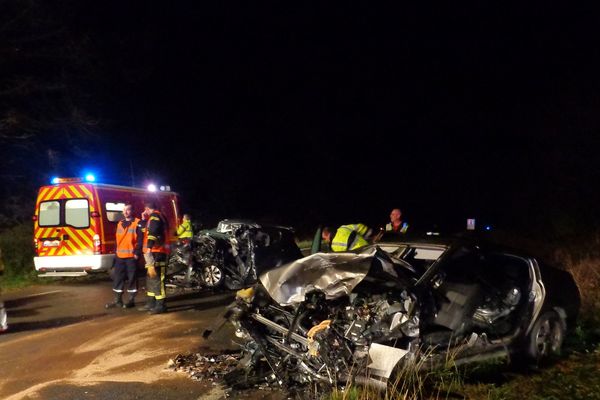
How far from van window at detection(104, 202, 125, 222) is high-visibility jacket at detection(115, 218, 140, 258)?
318cm

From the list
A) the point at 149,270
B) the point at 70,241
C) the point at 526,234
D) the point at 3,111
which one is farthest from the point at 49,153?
the point at 526,234

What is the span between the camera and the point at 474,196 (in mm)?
55594

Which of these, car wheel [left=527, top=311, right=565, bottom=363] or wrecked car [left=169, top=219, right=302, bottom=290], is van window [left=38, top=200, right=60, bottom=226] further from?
car wheel [left=527, top=311, right=565, bottom=363]

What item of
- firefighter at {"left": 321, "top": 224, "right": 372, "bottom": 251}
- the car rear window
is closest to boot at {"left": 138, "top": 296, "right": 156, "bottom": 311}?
firefighter at {"left": 321, "top": 224, "right": 372, "bottom": 251}

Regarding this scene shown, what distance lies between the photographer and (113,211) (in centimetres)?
1244

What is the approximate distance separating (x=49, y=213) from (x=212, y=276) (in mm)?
4166

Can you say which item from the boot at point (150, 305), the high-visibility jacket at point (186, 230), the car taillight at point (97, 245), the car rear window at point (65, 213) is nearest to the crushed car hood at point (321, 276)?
the boot at point (150, 305)

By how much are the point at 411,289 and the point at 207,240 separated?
6.43 m

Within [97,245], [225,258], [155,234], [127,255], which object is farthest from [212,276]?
[97,245]

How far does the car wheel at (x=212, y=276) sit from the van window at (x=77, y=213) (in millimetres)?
2979

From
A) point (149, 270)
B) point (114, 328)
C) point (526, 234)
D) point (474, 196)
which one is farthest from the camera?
point (474, 196)

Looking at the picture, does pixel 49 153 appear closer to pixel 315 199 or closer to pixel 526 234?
pixel 526 234

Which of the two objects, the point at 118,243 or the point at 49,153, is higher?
the point at 49,153

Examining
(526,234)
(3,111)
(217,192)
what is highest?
(3,111)
